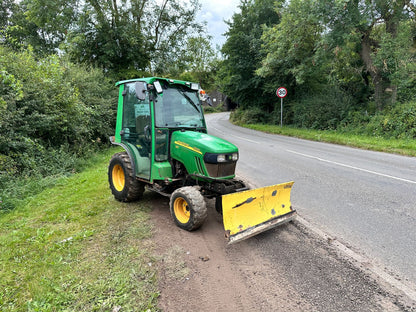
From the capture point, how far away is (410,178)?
6.21 m

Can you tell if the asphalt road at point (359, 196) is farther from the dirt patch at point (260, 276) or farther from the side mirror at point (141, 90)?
the side mirror at point (141, 90)

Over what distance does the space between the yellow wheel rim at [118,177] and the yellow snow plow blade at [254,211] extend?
276 centimetres

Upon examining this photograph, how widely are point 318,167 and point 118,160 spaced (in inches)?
228

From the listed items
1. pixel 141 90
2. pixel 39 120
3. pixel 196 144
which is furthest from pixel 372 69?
pixel 39 120

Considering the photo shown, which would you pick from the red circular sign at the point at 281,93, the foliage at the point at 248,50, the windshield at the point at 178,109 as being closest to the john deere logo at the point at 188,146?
the windshield at the point at 178,109

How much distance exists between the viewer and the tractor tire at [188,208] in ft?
11.5

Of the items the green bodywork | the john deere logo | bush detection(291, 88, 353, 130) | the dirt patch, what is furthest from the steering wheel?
bush detection(291, 88, 353, 130)

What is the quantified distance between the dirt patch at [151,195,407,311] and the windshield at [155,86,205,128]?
187 centimetres

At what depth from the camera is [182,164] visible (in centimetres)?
433

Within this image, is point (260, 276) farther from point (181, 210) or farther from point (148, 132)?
point (148, 132)

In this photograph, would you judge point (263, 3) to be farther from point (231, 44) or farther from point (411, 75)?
point (411, 75)

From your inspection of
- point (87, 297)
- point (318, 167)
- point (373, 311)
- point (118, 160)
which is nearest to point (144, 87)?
point (118, 160)

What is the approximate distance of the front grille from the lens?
12.5 ft

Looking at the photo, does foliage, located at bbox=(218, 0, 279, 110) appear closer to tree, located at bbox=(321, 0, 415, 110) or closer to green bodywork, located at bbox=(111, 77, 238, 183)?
tree, located at bbox=(321, 0, 415, 110)
